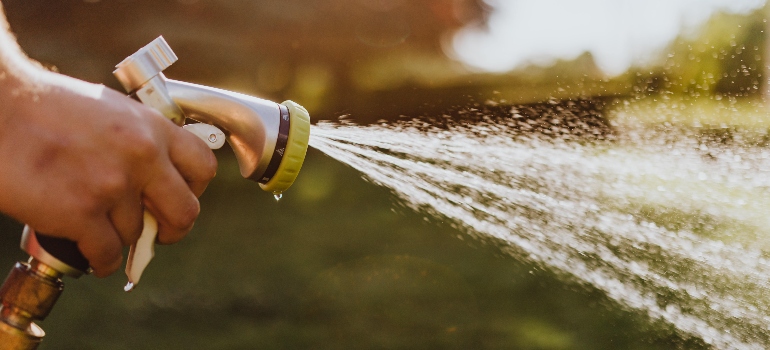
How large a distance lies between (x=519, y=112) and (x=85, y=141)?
383 cm

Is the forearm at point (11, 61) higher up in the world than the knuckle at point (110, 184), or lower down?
higher up

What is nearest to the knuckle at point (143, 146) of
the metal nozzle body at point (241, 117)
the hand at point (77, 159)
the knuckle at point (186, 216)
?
the hand at point (77, 159)

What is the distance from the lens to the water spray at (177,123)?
1.00 metres

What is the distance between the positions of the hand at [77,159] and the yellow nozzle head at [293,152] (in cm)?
31

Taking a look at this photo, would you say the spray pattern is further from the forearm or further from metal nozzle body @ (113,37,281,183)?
the forearm

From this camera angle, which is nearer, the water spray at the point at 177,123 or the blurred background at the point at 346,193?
the water spray at the point at 177,123

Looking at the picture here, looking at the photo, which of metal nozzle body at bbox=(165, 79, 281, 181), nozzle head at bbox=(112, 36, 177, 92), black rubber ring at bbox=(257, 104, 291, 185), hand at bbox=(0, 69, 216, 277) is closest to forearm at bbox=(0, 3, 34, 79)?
hand at bbox=(0, 69, 216, 277)

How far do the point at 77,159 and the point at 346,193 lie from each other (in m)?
3.77

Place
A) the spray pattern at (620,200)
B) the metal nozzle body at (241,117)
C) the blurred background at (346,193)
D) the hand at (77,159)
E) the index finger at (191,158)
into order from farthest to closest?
the blurred background at (346,193) → the spray pattern at (620,200) → the metal nozzle body at (241,117) → the index finger at (191,158) → the hand at (77,159)

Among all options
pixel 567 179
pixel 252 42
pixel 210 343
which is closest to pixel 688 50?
pixel 567 179

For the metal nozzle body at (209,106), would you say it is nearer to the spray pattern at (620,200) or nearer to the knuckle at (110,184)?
the knuckle at (110,184)

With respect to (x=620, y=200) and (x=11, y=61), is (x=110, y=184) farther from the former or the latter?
(x=620, y=200)

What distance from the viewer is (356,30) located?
4.59 metres

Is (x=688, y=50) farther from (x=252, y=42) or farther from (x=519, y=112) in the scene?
(x=252, y=42)
